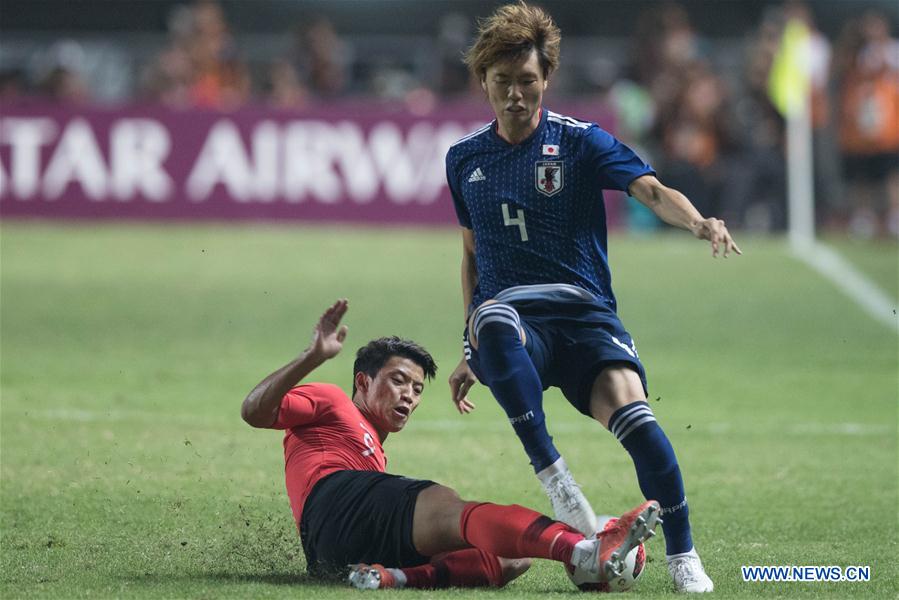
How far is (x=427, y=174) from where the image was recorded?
773 inches

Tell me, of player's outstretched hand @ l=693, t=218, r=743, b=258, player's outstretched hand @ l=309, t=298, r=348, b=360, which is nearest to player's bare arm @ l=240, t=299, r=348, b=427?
player's outstretched hand @ l=309, t=298, r=348, b=360

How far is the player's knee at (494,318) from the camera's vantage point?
640cm

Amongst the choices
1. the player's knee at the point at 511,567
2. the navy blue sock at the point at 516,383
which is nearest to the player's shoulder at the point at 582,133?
the navy blue sock at the point at 516,383

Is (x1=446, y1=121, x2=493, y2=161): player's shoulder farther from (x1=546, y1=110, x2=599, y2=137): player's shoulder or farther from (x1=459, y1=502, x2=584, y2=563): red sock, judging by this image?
(x1=459, y1=502, x2=584, y2=563): red sock

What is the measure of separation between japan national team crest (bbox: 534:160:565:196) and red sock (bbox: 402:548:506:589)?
1.50 metres

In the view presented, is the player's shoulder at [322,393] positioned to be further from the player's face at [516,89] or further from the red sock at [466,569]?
the player's face at [516,89]

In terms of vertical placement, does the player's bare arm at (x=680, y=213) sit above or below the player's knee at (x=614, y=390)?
above

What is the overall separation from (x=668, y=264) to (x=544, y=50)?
12416mm

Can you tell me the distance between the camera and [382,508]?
253 inches

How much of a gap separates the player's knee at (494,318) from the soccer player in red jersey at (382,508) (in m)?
0.54

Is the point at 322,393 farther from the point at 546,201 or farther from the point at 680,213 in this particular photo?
the point at 680,213

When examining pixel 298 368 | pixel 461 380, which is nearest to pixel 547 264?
pixel 461 380

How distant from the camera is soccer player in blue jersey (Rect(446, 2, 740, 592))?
637 cm

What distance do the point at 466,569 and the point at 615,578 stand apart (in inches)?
27.4
